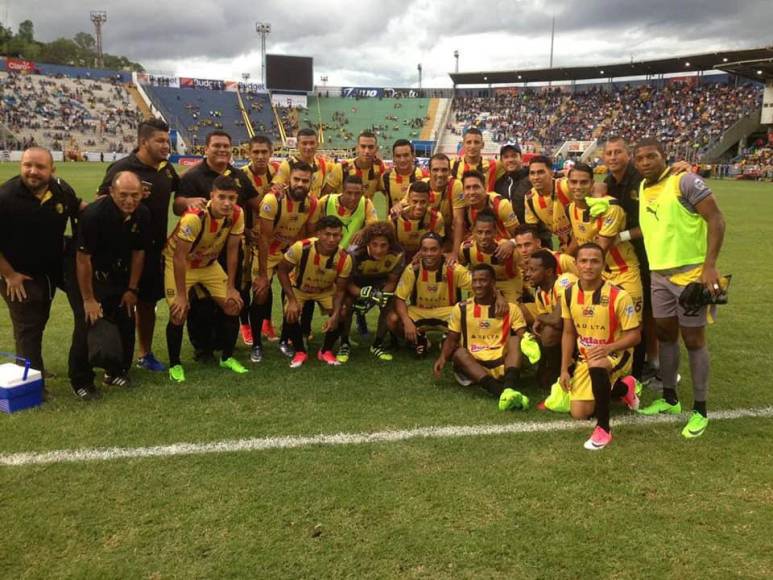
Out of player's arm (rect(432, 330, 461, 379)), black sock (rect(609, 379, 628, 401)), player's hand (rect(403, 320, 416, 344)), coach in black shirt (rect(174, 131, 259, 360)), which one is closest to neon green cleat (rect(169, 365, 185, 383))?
coach in black shirt (rect(174, 131, 259, 360))

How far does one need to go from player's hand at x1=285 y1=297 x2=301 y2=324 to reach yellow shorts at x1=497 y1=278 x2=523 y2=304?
2.12m

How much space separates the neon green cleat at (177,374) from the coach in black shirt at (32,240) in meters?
1.06

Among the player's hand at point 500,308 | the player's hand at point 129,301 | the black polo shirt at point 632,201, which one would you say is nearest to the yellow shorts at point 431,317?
the player's hand at point 500,308

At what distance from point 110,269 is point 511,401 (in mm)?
3565

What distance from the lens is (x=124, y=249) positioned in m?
5.12

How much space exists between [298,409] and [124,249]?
2.08 meters

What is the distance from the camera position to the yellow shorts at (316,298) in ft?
20.6

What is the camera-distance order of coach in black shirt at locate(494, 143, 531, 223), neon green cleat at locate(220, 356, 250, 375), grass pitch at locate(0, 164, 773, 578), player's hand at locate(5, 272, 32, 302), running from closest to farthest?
grass pitch at locate(0, 164, 773, 578) → player's hand at locate(5, 272, 32, 302) → neon green cleat at locate(220, 356, 250, 375) → coach in black shirt at locate(494, 143, 531, 223)

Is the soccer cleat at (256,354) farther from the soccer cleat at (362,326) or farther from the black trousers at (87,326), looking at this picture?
the soccer cleat at (362,326)

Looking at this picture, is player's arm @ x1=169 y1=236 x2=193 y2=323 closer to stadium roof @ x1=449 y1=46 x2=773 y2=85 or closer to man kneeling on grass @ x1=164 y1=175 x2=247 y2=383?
man kneeling on grass @ x1=164 y1=175 x2=247 y2=383

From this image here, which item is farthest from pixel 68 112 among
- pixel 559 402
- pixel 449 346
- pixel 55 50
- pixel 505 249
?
pixel 559 402

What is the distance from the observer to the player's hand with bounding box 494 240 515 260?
19.4 ft

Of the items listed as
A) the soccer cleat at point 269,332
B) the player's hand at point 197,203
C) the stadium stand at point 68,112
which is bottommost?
the soccer cleat at point 269,332

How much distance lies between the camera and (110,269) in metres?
5.11
